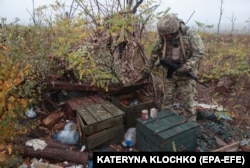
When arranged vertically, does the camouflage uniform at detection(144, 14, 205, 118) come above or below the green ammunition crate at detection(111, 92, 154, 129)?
above

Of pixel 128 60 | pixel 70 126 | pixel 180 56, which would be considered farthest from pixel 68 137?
pixel 180 56

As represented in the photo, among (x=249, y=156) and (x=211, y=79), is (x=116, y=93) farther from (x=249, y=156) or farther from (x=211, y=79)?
(x=211, y=79)

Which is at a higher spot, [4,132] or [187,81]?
[187,81]

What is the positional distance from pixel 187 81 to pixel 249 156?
1.64 m

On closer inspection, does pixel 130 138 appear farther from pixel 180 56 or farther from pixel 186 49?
pixel 186 49

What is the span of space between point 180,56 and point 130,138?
65.1 inches

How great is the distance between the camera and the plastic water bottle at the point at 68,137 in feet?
12.6

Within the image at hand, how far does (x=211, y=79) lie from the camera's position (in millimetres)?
6523

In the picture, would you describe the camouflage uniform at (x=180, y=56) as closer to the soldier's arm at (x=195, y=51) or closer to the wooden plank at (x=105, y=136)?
the soldier's arm at (x=195, y=51)

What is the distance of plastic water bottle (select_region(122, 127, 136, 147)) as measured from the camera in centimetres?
383

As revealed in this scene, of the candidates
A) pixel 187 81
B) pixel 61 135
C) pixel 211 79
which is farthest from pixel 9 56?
pixel 211 79

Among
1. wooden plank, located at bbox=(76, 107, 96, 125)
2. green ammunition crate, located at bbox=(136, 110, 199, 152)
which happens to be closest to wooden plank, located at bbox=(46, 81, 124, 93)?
wooden plank, located at bbox=(76, 107, 96, 125)
